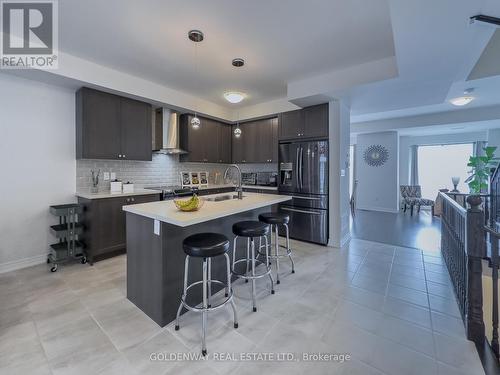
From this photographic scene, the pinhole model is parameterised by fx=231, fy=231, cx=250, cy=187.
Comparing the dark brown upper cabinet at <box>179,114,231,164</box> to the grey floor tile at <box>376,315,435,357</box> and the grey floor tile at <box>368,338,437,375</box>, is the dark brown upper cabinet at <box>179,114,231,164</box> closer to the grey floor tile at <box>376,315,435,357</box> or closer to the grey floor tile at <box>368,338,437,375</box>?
the grey floor tile at <box>376,315,435,357</box>

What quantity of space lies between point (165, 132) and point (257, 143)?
6.39 ft

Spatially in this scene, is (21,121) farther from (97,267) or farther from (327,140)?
(327,140)

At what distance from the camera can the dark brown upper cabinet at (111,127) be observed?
330 centimetres

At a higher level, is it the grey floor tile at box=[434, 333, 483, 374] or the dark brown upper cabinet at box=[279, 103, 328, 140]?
the dark brown upper cabinet at box=[279, 103, 328, 140]

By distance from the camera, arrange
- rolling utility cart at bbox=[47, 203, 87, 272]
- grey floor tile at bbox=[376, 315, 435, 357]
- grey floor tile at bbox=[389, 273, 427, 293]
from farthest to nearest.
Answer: rolling utility cart at bbox=[47, 203, 87, 272] → grey floor tile at bbox=[389, 273, 427, 293] → grey floor tile at bbox=[376, 315, 435, 357]

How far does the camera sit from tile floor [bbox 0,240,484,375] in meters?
1.55

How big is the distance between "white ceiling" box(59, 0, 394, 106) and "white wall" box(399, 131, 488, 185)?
19.9 feet

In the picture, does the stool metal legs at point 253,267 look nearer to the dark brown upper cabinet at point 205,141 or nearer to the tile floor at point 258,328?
the tile floor at point 258,328

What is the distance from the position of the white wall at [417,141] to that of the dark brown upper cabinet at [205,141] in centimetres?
615

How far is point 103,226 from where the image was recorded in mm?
3234

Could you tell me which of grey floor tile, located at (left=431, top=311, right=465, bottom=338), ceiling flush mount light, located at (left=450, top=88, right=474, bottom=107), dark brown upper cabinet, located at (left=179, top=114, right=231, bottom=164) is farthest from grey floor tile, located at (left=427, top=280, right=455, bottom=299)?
dark brown upper cabinet, located at (left=179, top=114, right=231, bottom=164)

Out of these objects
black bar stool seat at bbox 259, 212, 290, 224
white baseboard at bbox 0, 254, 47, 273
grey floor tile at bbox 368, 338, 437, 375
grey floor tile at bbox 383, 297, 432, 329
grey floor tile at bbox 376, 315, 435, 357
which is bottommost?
grey floor tile at bbox 368, 338, 437, 375

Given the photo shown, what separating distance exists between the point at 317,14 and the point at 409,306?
294 centimetres

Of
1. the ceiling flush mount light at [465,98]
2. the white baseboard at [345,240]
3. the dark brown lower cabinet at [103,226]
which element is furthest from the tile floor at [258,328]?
the ceiling flush mount light at [465,98]
